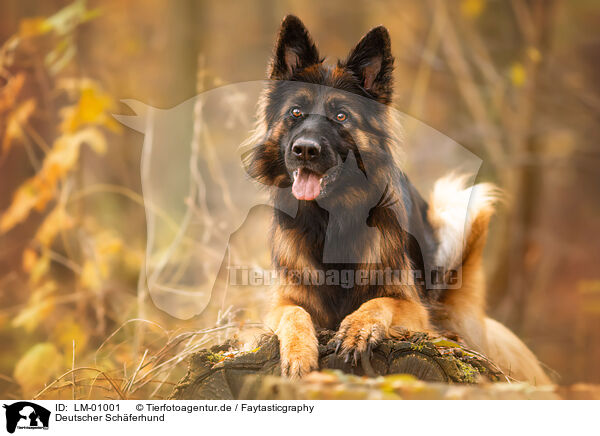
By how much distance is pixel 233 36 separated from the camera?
3.83 m

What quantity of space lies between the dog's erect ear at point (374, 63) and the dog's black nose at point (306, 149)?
1.57 ft

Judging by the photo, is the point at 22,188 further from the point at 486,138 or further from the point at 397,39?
the point at 486,138

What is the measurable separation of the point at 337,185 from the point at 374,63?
64 centimetres

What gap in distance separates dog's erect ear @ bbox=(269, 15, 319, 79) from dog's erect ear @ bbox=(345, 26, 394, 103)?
20cm

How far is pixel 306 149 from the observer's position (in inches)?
85.0

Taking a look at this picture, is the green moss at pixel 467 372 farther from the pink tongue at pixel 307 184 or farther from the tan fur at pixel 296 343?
the pink tongue at pixel 307 184

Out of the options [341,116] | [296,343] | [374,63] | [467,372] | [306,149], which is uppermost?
[374,63]

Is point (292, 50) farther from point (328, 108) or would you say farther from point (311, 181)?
point (311, 181)

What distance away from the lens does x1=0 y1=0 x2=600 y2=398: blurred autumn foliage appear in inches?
143

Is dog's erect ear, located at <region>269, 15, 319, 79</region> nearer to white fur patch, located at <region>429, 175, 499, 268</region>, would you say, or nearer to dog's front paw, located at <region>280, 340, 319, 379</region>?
white fur patch, located at <region>429, 175, 499, 268</region>

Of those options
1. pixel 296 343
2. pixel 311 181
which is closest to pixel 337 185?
pixel 311 181

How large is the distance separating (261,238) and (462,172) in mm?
1394

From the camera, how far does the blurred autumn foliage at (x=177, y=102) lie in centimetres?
363
